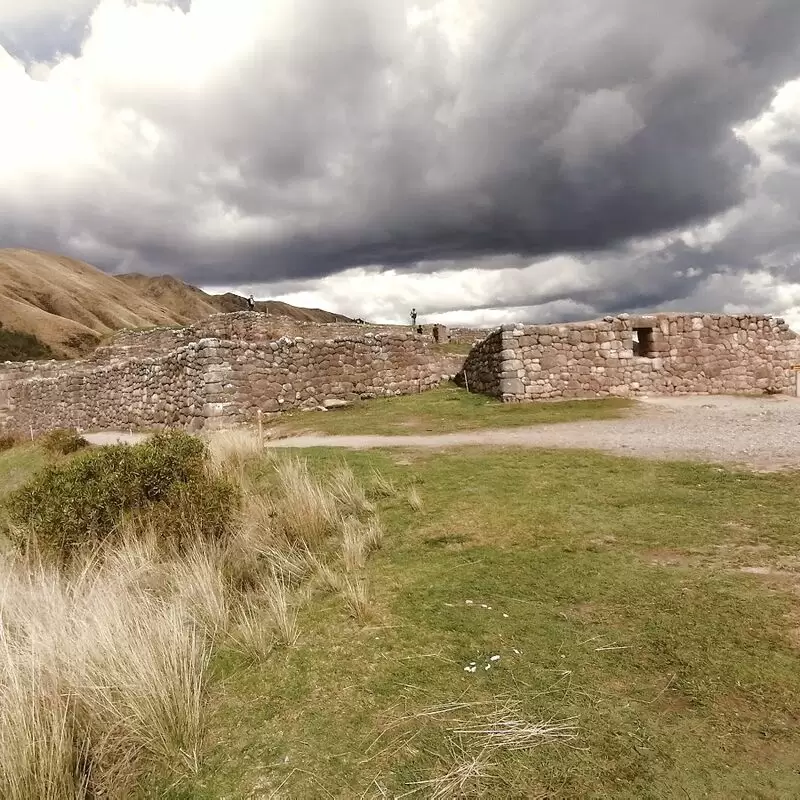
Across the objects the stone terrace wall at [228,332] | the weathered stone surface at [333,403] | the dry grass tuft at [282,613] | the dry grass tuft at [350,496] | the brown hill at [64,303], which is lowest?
the dry grass tuft at [282,613]

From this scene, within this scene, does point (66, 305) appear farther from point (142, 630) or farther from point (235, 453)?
point (142, 630)

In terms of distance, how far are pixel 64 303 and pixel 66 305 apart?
0.48 metres

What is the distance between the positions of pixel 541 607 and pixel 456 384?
17.2 m

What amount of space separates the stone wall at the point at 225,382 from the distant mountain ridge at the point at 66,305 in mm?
26233

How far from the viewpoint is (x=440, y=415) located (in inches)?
590

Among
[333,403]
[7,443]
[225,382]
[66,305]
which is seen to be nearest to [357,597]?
[225,382]

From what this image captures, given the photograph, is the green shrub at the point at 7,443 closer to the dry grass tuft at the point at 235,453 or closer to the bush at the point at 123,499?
the dry grass tuft at the point at 235,453

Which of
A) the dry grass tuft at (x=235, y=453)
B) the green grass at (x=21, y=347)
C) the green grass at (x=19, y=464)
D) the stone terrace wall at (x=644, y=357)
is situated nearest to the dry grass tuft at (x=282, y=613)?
the dry grass tuft at (x=235, y=453)

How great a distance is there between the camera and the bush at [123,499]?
6.50 metres

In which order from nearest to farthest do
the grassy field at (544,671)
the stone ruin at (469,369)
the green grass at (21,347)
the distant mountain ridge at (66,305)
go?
the grassy field at (544,671), the stone ruin at (469,369), the green grass at (21,347), the distant mountain ridge at (66,305)

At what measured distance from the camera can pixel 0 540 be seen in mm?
6984

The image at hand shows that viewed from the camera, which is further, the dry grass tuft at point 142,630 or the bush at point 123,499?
the bush at point 123,499

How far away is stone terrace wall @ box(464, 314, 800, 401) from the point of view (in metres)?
16.4

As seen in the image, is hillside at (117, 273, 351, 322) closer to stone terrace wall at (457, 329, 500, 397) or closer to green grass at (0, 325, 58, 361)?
green grass at (0, 325, 58, 361)
